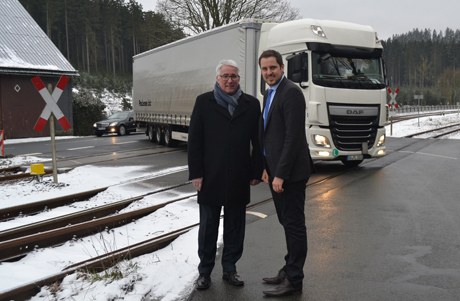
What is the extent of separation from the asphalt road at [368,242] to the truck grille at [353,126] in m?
0.84

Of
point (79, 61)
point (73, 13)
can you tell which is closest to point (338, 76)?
point (73, 13)

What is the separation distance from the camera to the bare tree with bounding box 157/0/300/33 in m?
30.9

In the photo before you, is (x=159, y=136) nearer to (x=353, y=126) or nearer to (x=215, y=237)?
(x=353, y=126)

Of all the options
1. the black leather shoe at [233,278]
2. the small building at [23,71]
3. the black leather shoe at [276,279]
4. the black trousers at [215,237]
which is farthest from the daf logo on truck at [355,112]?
the small building at [23,71]

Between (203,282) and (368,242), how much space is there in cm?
228

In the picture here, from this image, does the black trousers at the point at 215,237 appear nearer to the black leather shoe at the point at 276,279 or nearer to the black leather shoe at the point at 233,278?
the black leather shoe at the point at 233,278

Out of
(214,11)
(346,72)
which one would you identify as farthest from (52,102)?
(214,11)

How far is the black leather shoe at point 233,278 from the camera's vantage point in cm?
410

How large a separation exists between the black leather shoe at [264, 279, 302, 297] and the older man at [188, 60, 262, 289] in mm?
348

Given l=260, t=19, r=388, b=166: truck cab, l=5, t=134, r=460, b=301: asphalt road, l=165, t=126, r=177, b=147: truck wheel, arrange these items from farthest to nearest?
l=165, t=126, r=177, b=147: truck wheel
l=260, t=19, r=388, b=166: truck cab
l=5, t=134, r=460, b=301: asphalt road

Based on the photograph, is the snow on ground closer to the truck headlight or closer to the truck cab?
the truck headlight

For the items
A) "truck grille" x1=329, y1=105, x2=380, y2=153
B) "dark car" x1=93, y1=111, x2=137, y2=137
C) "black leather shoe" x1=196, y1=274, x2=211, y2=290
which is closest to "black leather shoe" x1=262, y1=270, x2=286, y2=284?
"black leather shoe" x1=196, y1=274, x2=211, y2=290

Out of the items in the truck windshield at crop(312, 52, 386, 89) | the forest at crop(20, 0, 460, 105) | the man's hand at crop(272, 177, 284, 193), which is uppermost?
the forest at crop(20, 0, 460, 105)

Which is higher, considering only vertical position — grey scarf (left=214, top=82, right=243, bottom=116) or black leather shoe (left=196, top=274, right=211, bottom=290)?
grey scarf (left=214, top=82, right=243, bottom=116)
